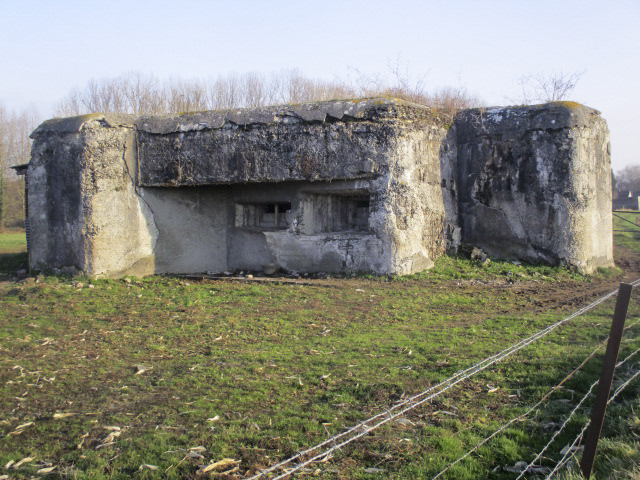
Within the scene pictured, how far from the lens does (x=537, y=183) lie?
37.6ft

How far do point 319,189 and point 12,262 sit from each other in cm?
714

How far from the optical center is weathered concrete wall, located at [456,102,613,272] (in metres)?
11.2

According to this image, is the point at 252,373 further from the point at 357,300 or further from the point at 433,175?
the point at 433,175

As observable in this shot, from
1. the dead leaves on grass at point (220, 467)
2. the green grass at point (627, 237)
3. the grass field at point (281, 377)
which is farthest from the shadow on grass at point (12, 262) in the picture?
the green grass at point (627, 237)

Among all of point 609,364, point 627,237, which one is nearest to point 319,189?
point 609,364

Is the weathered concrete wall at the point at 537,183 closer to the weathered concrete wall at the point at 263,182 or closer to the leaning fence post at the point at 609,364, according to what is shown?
the weathered concrete wall at the point at 263,182

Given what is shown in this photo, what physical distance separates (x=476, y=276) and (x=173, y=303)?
562 centimetres

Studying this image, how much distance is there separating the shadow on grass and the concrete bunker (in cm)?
144

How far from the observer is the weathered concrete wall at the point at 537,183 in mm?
11188

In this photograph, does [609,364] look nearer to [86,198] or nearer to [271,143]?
[271,143]

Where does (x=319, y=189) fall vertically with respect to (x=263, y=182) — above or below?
below

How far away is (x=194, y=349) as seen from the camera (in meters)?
6.53

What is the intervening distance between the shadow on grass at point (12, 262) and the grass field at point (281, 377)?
2.44m

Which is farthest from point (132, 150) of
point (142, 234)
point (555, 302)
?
point (555, 302)
